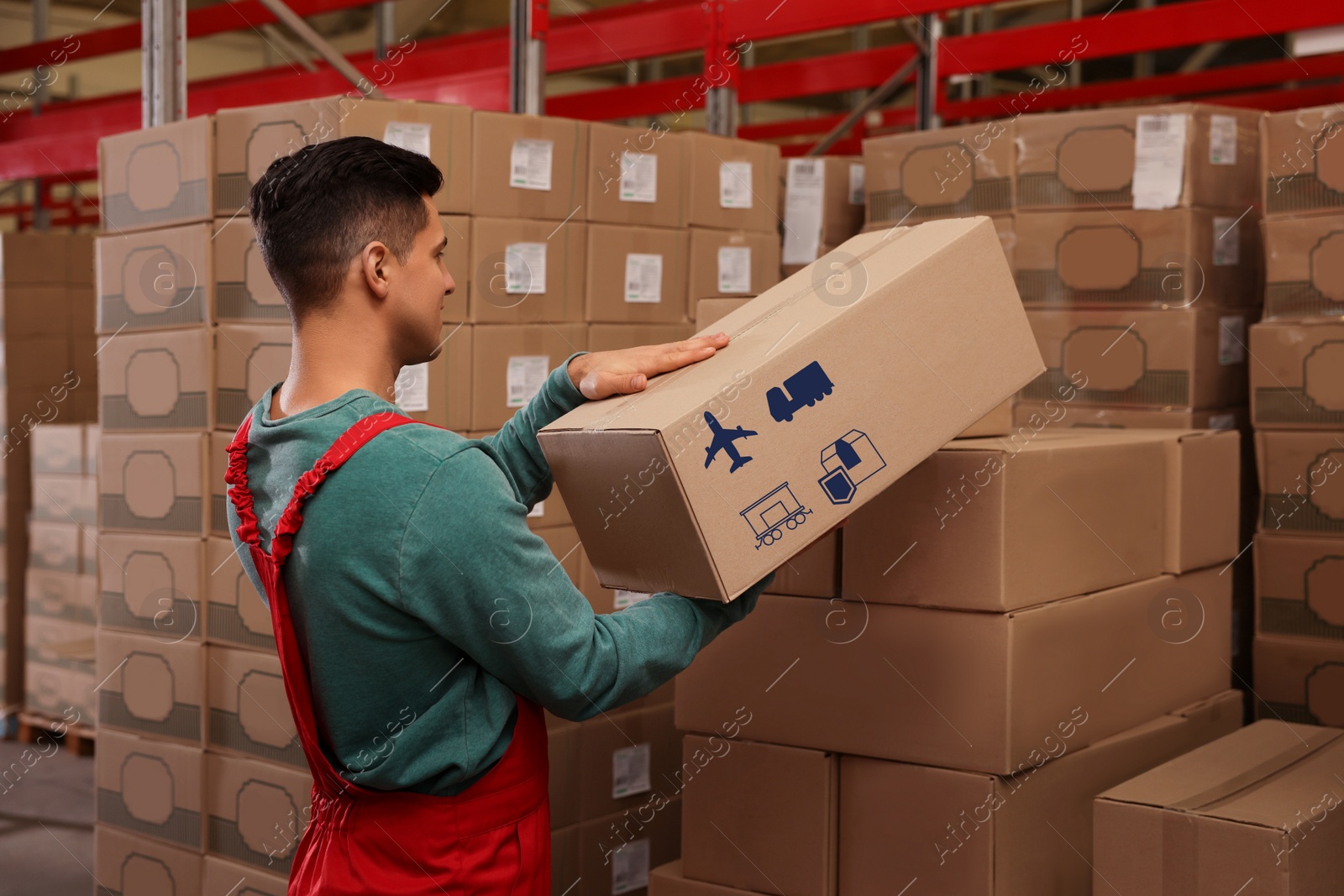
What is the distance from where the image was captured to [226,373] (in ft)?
9.91

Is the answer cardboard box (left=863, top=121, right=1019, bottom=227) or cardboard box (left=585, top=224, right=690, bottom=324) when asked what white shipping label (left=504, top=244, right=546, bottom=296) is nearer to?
cardboard box (left=585, top=224, right=690, bottom=324)

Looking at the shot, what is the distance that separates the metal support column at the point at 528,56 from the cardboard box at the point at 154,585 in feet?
4.54

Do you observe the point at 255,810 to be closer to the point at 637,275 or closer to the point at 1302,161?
the point at 637,275

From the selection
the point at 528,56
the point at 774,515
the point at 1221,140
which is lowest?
the point at 774,515

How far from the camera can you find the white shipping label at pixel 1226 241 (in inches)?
125

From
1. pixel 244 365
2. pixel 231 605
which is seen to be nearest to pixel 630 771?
pixel 231 605

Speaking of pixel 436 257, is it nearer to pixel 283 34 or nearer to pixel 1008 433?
pixel 1008 433

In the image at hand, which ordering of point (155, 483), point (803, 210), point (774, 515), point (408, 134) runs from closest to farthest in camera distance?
point (774, 515) < point (408, 134) < point (155, 483) < point (803, 210)

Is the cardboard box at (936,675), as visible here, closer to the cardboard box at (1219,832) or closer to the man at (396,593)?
the cardboard box at (1219,832)

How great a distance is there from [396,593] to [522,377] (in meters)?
1.61

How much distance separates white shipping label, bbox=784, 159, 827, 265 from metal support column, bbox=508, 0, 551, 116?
876 millimetres

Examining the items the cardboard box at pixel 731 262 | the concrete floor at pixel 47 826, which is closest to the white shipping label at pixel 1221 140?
the cardboard box at pixel 731 262

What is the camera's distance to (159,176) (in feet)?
10.3

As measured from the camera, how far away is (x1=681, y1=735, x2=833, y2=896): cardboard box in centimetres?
210
